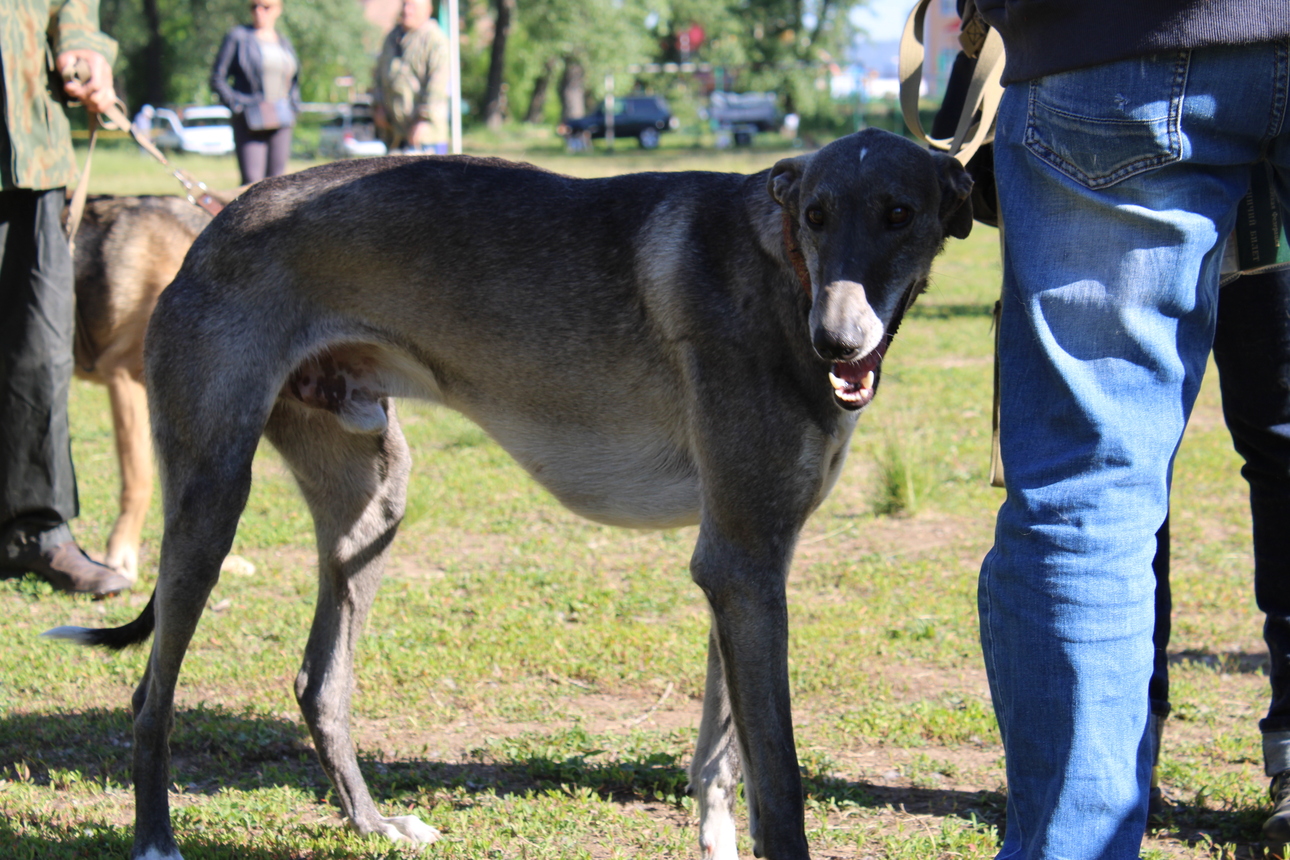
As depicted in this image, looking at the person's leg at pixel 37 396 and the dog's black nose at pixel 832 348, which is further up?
the dog's black nose at pixel 832 348

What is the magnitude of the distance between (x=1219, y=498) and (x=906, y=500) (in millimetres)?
1492

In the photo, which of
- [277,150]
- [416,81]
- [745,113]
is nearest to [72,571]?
[416,81]

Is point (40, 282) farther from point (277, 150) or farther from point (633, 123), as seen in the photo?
point (633, 123)

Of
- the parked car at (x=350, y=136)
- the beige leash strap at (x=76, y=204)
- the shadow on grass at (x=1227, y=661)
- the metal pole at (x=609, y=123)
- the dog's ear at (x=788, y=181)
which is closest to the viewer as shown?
the dog's ear at (x=788, y=181)

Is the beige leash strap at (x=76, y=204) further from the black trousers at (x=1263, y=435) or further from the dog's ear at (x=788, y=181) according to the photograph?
the black trousers at (x=1263, y=435)

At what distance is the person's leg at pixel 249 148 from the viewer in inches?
412

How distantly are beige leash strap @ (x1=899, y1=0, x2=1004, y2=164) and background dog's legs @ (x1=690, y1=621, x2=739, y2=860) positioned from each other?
123cm

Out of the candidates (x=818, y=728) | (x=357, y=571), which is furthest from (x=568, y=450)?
(x=818, y=728)

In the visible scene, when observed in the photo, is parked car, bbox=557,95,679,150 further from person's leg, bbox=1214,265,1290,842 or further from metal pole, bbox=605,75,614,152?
person's leg, bbox=1214,265,1290,842

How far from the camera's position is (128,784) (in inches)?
127

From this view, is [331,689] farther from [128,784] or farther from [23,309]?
[23,309]

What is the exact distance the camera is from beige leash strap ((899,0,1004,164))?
101 inches

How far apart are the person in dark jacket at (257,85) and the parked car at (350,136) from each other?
18.6m

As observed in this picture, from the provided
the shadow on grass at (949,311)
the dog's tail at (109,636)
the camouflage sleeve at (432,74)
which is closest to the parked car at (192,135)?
the camouflage sleeve at (432,74)
